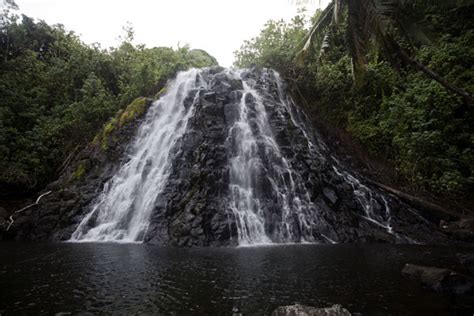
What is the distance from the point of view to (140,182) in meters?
17.0

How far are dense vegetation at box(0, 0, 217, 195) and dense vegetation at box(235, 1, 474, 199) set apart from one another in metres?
13.3

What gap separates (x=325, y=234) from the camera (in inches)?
552

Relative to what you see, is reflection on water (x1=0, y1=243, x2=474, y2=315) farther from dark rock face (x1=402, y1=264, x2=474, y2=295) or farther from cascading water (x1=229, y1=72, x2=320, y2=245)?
cascading water (x1=229, y1=72, x2=320, y2=245)

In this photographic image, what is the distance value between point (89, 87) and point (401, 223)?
2392cm

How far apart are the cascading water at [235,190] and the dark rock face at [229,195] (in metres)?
0.05

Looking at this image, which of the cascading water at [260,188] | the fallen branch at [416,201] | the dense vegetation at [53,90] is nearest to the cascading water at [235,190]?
the cascading water at [260,188]

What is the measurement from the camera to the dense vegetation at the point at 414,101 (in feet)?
49.0

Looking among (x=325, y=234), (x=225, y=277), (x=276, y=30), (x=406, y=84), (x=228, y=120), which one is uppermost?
(x=276, y=30)

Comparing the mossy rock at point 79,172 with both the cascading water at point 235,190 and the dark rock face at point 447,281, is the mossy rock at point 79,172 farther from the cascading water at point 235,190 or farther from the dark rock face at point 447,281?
the dark rock face at point 447,281

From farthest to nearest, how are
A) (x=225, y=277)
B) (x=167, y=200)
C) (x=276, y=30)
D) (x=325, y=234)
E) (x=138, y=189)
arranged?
(x=276, y=30), (x=138, y=189), (x=167, y=200), (x=325, y=234), (x=225, y=277)

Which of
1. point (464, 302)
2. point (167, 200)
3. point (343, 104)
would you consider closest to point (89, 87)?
point (167, 200)

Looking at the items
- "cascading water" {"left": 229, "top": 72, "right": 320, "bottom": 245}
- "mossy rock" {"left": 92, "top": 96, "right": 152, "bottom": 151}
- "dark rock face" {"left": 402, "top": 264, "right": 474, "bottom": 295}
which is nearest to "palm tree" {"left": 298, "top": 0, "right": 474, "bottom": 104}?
"dark rock face" {"left": 402, "top": 264, "right": 474, "bottom": 295}

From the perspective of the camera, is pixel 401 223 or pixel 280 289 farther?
pixel 401 223

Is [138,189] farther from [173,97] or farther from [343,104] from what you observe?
[343,104]
